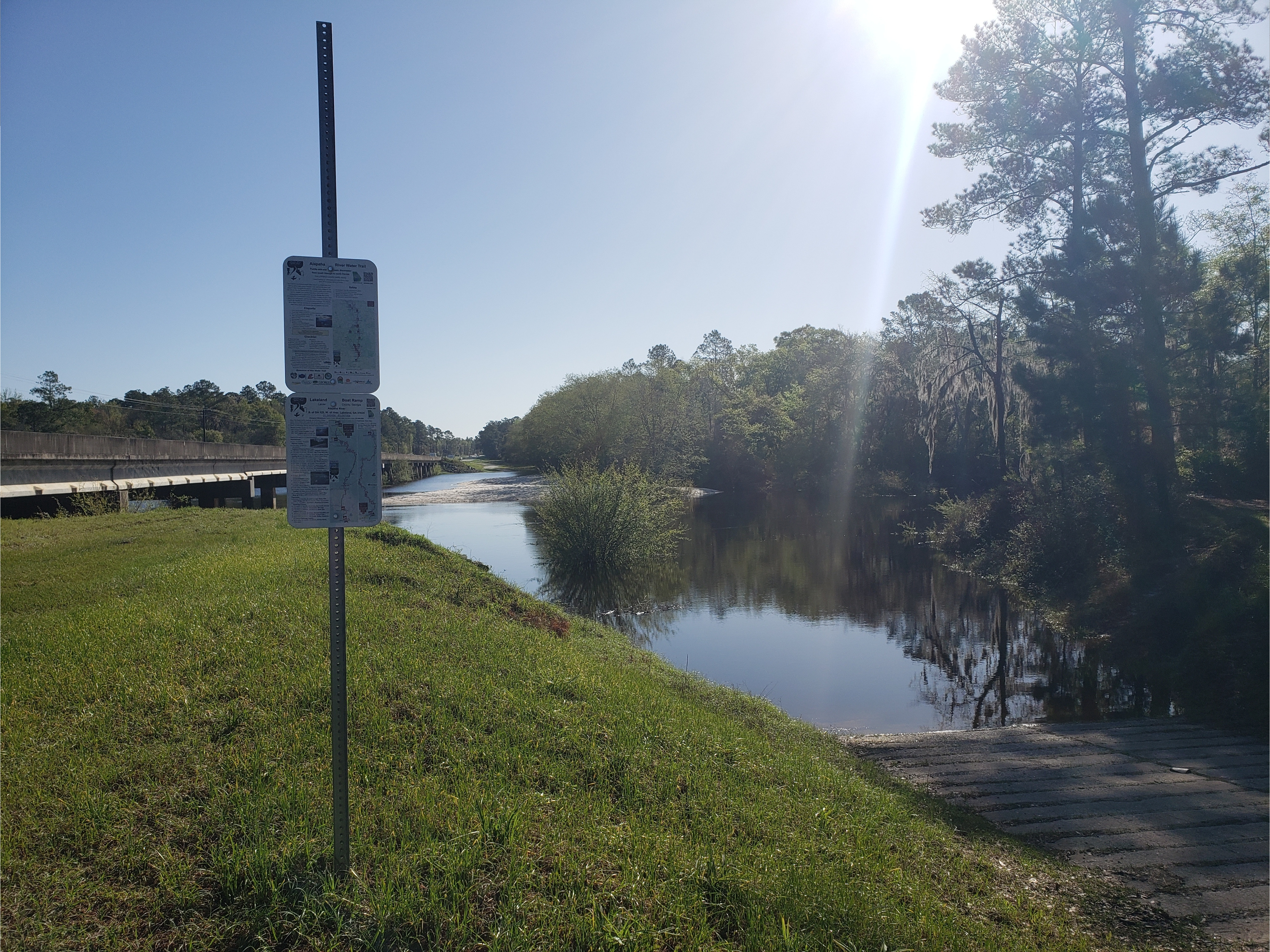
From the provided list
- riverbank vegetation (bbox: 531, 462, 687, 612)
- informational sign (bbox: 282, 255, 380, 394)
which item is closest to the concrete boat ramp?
informational sign (bbox: 282, 255, 380, 394)

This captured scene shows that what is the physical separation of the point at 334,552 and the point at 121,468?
87.6 ft

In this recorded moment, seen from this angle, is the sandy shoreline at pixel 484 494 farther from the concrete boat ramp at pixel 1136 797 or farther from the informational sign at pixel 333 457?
the informational sign at pixel 333 457

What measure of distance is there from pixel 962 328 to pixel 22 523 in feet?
109

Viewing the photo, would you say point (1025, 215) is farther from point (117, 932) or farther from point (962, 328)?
point (117, 932)

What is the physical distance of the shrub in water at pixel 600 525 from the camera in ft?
66.3

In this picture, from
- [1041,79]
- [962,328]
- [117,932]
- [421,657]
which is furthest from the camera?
[962,328]

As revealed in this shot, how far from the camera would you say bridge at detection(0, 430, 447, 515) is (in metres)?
20.0

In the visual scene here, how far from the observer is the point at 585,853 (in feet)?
12.5

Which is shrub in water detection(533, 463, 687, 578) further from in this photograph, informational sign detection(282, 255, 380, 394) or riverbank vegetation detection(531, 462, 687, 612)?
informational sign detection(282, 255, 380, 394)

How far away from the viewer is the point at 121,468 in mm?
24766

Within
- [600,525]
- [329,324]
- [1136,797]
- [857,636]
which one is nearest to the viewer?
[329,324]

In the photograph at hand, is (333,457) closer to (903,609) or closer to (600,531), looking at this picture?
(903,609)

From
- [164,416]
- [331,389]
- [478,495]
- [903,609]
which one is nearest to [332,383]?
[331,389]

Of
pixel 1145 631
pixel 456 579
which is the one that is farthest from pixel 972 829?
pixel 1145 631
